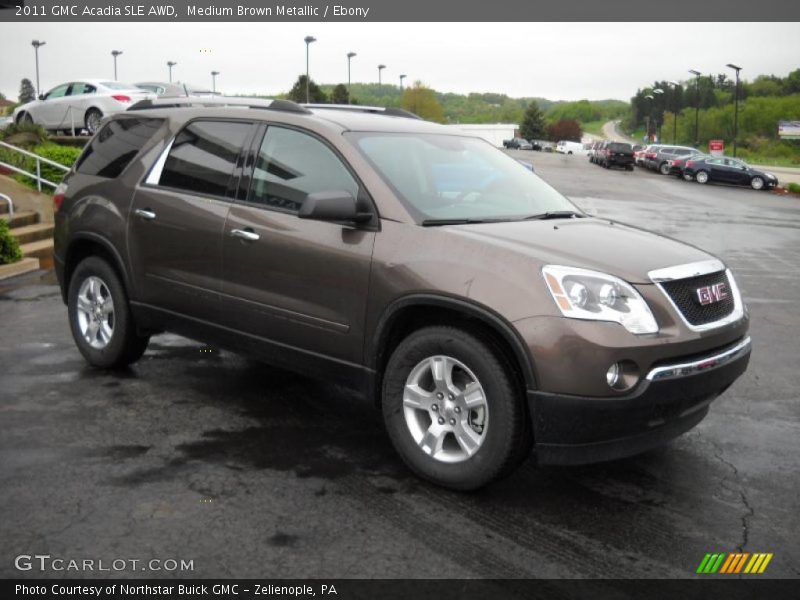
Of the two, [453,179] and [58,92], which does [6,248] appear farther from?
[58,92]

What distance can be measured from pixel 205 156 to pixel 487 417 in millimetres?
2738

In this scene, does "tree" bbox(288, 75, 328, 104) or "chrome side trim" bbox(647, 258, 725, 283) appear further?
"tree" bbox(288, 75, 328, 104)

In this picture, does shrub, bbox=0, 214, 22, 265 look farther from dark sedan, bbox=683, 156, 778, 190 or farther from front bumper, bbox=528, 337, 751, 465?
dark sedan, bbox=683, 156, 778, 190

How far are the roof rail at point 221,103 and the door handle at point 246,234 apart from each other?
2.74 feet

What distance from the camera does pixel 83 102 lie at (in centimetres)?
2281

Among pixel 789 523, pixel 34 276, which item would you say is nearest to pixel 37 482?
pixel 789 523

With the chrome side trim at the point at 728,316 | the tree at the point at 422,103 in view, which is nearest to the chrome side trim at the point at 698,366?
the chrome side trim at the point at 728,316

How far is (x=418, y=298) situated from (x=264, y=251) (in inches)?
46.5

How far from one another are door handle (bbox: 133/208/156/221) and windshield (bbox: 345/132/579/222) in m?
1.61

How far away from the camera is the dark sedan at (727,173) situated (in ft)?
131

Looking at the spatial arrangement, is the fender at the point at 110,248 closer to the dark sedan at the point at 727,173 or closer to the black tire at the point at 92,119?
the black tire at the point at 92,119

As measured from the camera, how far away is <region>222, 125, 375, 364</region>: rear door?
15.3 feet

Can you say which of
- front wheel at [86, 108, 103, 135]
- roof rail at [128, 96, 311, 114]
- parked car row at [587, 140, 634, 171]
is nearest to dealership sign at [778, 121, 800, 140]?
parked car row at [587, 140, 634, 171]

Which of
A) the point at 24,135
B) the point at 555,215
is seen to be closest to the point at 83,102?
the point at 24,135
